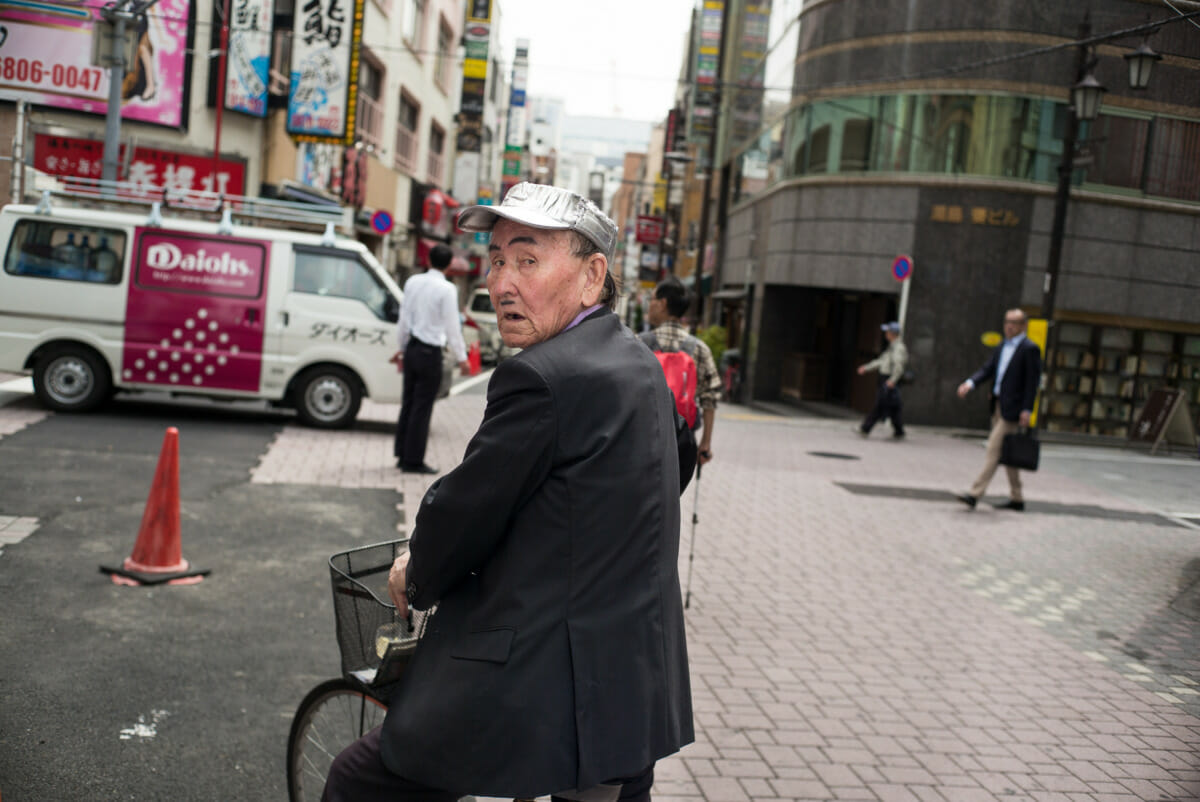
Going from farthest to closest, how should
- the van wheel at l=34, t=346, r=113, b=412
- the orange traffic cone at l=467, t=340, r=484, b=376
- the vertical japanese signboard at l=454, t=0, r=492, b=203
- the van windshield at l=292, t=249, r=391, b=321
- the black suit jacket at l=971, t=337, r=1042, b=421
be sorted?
the vertical japanese signboard at l=454, t=0, r=492, b=203, the van windshield at l=292, t=249, r=391, b=321, the van wheel at l=34, t=346, r=113, b=412, the orange traffic cone at l=467, t=340, r=484, b=376, the black suit jacket at l=971, t=337, r=1042, b=421

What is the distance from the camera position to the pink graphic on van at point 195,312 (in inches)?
454

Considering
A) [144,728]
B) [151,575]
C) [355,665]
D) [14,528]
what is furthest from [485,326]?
[355,665]

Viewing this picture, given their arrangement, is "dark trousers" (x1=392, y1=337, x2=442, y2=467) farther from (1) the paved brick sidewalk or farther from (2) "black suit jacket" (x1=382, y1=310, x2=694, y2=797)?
(2) "black suit jacket" (x1=382, y1=310, x2=694, y2=797)

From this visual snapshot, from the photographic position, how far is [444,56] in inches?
1517

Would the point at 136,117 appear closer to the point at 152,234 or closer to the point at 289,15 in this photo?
the point at 289,15

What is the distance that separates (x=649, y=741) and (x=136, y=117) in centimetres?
1872

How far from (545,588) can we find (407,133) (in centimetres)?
3313

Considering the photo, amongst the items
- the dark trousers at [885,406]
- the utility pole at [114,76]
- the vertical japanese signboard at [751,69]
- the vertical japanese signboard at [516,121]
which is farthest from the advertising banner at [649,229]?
the utility pole at [114,76]

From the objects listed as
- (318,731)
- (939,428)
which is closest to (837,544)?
(318,731)

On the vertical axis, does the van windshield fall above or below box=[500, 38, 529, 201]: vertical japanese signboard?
below

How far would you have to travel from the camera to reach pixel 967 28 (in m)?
20.6

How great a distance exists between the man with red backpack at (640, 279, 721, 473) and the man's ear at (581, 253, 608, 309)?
285 centimetres

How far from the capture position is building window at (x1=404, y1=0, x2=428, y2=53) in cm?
3031

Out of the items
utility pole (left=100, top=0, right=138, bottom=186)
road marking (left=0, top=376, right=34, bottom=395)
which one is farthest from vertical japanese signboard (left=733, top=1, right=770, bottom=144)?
road marking (left=0, top=376, right=34, bottom=395)
